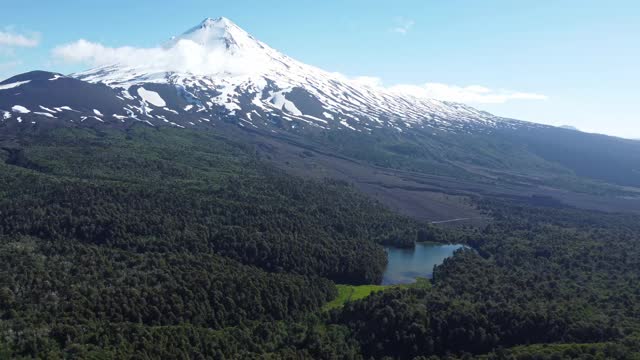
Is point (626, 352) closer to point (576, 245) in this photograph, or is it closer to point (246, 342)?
point (246, 342)

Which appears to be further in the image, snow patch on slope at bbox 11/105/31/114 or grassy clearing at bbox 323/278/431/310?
snow patch on slope at bbox 11/105/31/114

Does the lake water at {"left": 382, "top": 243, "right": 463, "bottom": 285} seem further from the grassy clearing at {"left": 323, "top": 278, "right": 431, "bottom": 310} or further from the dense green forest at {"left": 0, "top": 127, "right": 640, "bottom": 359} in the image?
the grassy clearing at {"left": 323, "top": 278, "right": 431, "bottom": 310}

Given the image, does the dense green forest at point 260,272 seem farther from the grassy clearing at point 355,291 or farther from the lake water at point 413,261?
the lake water at point 413,261

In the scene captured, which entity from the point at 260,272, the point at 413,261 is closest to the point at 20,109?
the point at 260,272

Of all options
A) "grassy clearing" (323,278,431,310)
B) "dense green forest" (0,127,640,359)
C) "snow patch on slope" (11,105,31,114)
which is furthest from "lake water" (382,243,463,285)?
"snow patch on slope" (11,105,31,114)

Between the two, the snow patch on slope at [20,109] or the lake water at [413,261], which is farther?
the snow patch on slope at [20,109]

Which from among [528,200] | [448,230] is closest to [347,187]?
[448,230]

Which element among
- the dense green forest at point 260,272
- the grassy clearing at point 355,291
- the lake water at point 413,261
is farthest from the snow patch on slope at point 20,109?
the grassy clearing at point 355,291
